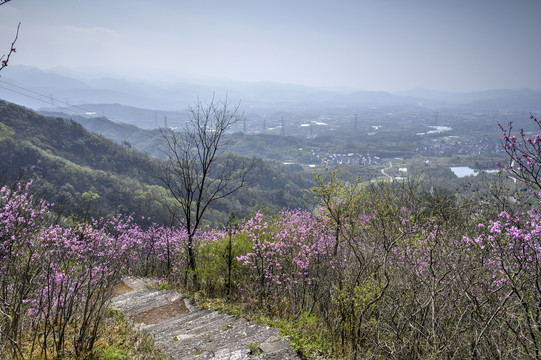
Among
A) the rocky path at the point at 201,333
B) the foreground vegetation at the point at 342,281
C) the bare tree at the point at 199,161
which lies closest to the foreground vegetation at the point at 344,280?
the foreground vegetation at the point at 342,281

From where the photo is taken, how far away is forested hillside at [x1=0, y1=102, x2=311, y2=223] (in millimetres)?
64375

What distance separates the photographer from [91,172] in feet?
246

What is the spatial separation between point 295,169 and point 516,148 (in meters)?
141

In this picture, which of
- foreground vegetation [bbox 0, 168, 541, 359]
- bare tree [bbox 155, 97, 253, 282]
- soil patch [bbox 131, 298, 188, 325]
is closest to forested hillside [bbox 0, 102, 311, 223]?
bare tree [bbox 155, 97, 253, 282]

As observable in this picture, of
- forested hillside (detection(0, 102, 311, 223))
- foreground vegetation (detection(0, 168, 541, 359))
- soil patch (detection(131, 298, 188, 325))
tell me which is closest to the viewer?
foreground vegetation (detection(0, 168, 541, 359))

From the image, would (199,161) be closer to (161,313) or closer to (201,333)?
(161,313)

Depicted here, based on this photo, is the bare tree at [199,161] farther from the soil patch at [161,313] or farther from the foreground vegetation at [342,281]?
the soil patch at [161,313]

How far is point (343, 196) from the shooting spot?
386 inches

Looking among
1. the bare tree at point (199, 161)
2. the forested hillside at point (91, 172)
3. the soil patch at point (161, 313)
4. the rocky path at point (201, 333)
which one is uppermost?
the bare tree at point (199, 161)

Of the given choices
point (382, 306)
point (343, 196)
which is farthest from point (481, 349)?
point (343, 196)

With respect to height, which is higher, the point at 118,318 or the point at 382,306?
the point at 382,306

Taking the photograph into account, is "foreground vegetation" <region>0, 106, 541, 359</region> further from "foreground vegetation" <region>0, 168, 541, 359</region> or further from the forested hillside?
the forested hillside

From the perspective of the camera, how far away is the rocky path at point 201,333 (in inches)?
177

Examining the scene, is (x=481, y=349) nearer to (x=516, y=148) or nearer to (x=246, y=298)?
(x=516, y=148)
